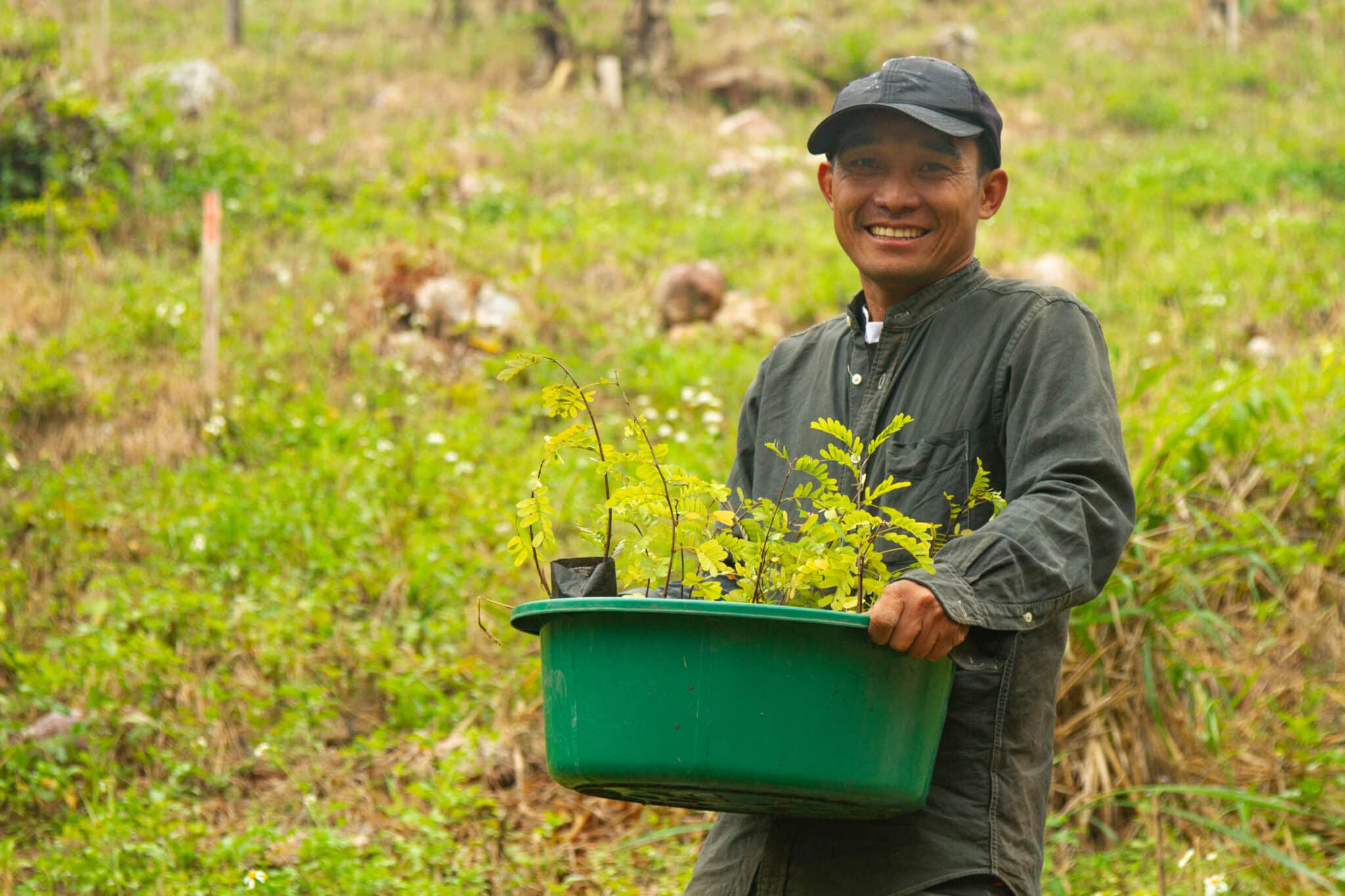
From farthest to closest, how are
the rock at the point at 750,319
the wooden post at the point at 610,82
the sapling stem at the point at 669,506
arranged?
the wooden post at the point at 610,82 < the rock at the point at 750,319 < the sapling stem at the point at 669,506

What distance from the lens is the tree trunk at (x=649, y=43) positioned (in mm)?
15539

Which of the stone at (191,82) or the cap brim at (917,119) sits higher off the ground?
the stone at (191,82)

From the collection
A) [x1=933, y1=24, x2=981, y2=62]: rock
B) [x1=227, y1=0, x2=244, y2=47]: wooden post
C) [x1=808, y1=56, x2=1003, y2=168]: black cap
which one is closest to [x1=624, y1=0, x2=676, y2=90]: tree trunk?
[x1=933, y1=24, x2=981, y2=62]: rock

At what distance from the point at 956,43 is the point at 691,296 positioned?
10.3 meters

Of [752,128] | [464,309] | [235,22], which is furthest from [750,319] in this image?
[235,22]

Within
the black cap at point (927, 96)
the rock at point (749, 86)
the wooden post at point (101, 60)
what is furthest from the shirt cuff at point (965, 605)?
the rock at point (749, 86)

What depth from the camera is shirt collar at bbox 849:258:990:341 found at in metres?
2.21

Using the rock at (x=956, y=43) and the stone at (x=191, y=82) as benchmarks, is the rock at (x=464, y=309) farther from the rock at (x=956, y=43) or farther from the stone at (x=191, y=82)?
the rock at (x=956, y=43)

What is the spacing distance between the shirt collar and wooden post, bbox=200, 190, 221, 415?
5.77 m

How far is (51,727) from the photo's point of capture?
4652 mm

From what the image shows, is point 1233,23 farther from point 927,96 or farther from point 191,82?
point 927,96

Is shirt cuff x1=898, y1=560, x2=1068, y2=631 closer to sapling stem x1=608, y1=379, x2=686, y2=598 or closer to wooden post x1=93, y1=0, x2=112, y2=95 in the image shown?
sapling stem x1=608, y1=379, x2=686, y2=598

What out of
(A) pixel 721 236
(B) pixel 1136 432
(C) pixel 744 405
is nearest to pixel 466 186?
(A) pixel 721 236

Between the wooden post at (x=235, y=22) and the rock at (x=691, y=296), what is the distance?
30.0ft
